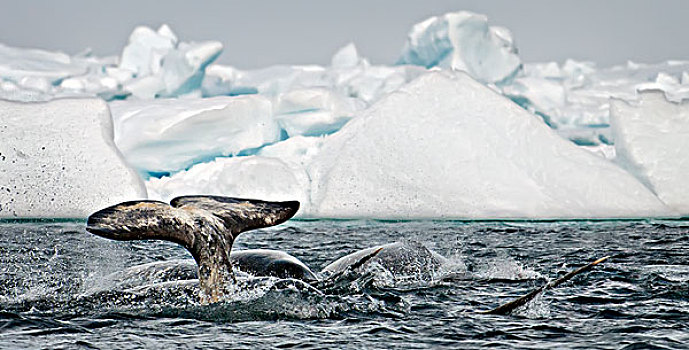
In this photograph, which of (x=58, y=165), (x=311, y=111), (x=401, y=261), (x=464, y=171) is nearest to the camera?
(x=401, y=261)

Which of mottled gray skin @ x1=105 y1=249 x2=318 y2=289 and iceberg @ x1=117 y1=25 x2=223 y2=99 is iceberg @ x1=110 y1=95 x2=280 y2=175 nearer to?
iceberg @ x1=117 y1=25 x2=223 y2=99

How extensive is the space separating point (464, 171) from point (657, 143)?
6.74m

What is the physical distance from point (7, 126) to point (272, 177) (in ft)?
26.7

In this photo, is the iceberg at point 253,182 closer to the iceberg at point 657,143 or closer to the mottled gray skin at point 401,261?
the iceberg at point 657,143

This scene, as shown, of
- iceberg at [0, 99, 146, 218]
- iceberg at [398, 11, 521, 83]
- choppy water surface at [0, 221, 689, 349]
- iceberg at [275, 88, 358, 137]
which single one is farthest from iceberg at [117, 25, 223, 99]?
choppy water surface at [0, 221, 689, 349]

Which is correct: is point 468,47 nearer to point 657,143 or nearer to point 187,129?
point 657,143

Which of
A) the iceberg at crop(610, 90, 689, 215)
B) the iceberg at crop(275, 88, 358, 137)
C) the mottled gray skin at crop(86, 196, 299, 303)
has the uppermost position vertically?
the iceberg at crop(275, 88, 358, 137)

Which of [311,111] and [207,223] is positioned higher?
[311,111]

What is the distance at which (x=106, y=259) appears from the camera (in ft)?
38.9

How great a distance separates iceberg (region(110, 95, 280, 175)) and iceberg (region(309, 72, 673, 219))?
113 inches

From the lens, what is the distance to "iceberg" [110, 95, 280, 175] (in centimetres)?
2400

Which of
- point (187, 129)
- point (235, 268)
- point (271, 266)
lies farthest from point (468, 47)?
point (235, 268)

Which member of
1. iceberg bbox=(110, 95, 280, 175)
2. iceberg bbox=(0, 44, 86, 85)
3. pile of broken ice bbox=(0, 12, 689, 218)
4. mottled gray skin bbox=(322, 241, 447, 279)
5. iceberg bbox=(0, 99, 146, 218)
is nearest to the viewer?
mottled gray skin bbox=(322, 241, 447, 279)

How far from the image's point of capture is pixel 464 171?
931 inches
